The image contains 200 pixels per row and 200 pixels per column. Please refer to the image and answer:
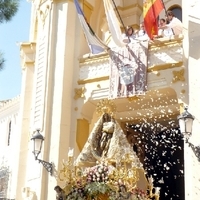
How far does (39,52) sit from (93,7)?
2082mm

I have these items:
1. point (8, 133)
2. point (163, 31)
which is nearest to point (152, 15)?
point (163, 31)

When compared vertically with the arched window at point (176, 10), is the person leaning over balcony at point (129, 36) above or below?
below

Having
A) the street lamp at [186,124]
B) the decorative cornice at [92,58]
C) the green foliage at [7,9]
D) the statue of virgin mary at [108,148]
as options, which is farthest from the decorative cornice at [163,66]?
the green foliage at [7,9]

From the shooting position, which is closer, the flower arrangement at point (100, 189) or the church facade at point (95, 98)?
the flower arrangement at point (100, 189)

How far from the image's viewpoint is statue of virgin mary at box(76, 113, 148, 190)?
13.1 meters

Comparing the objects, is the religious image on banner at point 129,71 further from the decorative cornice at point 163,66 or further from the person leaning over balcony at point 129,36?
the person leaning over balcony at point 129,36

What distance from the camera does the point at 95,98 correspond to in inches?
590

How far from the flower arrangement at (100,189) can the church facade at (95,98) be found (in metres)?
1.51

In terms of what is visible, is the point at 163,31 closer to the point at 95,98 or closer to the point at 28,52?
the point at 95,98

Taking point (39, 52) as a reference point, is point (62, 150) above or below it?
below

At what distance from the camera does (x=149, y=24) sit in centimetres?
1416

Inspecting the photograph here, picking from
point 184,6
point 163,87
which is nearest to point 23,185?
point 163,87

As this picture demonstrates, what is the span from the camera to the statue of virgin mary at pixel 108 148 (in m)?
13.1

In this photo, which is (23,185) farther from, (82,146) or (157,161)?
(157,161)
